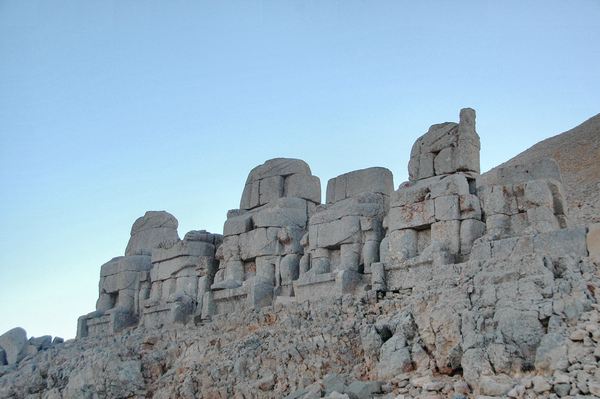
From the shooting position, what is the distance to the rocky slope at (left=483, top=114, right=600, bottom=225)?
72.4 ft

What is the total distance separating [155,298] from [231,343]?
16.8 ft

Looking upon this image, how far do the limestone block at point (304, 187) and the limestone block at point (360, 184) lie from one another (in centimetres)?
104

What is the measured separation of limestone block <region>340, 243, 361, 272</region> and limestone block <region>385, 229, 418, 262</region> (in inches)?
39.8

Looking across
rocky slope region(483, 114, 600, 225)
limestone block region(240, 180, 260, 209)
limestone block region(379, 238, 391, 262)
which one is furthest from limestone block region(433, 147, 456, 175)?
rocky slope region(483, 114, 600, 225)

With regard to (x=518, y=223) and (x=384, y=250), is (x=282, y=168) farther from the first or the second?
(x=518, y=223)

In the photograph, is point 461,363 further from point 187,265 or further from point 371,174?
point 187,265

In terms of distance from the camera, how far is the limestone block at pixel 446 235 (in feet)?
44.1

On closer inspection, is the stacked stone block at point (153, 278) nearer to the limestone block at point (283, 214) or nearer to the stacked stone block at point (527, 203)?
the limestone block at point (283, 214)

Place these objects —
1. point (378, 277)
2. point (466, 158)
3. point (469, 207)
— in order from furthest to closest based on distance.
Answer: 1. point (466, 158)
2. point (378, 277)
3. point (469, 207)

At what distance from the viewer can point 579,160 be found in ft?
95.7

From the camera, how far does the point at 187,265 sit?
741 inches

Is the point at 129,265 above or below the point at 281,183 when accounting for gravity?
below

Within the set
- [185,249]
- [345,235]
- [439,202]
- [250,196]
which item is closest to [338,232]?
[345,235]

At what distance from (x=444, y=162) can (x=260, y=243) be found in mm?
4514
